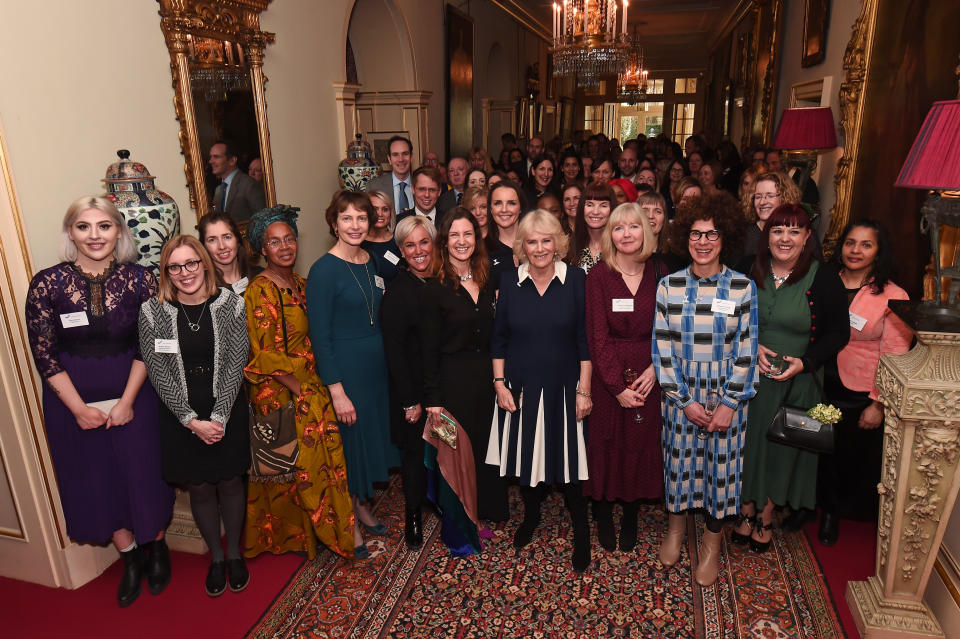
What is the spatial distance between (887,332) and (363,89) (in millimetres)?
5989

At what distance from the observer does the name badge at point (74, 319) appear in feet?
8.31

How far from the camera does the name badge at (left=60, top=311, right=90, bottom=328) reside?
2533 mm

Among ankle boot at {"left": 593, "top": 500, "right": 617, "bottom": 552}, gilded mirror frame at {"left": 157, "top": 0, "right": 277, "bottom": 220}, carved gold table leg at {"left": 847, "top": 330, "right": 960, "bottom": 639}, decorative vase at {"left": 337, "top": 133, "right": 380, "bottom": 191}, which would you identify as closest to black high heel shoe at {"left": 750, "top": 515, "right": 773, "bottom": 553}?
carved gold table leg at {"left": 847, "top": 330, "right": 960, "bottom": 639}

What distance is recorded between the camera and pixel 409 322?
9.20 feet

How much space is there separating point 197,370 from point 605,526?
7.19 ft

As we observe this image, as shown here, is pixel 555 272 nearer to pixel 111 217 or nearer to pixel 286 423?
Result: pixel 286 423

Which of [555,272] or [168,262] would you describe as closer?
[168,262]

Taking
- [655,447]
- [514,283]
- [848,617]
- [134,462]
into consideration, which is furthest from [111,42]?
[848,617]

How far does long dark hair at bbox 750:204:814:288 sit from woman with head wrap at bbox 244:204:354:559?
219 centimetres

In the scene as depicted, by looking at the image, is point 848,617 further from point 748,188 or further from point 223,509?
point 223,509

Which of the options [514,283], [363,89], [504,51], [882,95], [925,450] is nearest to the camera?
[925,450]

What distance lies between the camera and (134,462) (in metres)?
2.77

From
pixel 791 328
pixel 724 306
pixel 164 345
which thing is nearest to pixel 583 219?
pixel 724 306

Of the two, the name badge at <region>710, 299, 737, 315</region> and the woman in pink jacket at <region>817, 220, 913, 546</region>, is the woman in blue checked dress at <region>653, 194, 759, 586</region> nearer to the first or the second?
the name badge at <region>710, 299, 737, 315</region>
